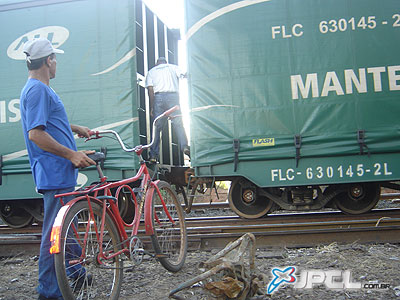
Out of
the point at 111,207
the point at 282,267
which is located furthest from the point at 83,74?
the point at 282,267

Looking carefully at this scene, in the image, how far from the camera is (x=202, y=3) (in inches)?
225

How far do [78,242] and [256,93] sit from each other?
12.3ft

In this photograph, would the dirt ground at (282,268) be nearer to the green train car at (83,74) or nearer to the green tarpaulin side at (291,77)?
the green tarpaulin side at (291,77)

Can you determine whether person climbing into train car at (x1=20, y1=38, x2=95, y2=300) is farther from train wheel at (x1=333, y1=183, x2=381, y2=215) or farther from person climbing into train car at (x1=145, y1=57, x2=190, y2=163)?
train wheel at (x1=333, y1=183, x2=381, y2=215)

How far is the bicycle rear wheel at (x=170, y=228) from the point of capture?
352 cm

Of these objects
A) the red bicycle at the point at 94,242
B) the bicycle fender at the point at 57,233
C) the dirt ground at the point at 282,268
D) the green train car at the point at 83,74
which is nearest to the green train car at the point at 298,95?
the green train car at the point at 83,74

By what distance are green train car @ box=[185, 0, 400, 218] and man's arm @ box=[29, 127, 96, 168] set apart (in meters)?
3.22

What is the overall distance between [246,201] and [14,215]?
13.4 ft

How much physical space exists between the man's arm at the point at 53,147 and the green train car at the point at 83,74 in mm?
3208

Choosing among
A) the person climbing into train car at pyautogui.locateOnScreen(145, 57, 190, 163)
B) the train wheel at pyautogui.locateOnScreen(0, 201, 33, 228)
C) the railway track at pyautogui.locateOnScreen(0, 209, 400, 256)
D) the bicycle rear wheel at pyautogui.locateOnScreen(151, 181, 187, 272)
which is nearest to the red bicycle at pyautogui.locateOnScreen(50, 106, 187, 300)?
the bicycle rear wheel at pyautogui.locateOnScreen(151, 181, 187, 272)

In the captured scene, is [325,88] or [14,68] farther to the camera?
[14,68]

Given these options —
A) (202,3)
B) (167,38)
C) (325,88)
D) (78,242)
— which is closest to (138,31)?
(202,3)

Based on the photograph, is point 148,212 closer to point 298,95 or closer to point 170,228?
point 170,228

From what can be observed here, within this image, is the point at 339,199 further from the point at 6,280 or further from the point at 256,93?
the point at 6,280
